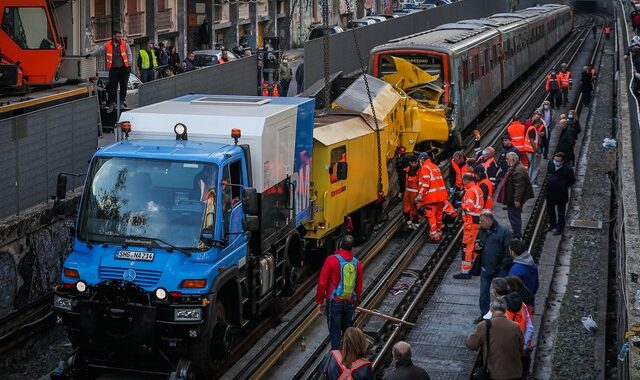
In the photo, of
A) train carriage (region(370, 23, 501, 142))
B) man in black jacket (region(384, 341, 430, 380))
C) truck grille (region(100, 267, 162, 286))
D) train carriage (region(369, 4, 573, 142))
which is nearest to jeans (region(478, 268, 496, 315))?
truck grille (region(100, 267, 162, 286))

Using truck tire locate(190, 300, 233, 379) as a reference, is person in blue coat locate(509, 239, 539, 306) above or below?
above

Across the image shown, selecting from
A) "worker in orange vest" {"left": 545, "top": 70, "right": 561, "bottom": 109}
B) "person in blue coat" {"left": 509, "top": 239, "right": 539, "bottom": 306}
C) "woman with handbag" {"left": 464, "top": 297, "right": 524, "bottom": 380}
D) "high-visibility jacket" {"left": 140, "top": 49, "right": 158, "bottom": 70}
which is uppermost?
"high-visibility jacket" {"left": 140, "top": 49, "right": 158, "bottom": 70}

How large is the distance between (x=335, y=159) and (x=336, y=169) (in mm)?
231

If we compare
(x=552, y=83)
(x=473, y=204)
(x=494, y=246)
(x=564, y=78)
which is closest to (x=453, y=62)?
(x=552, y=83)

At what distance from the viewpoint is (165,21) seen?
145ft

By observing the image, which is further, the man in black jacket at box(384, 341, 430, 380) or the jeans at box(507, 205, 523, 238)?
the jeans at box(507, 205, 523, 238)

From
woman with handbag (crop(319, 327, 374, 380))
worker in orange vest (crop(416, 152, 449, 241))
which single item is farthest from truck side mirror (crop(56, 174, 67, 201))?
worker in orange vest (crop(416, 152, 449, 241))

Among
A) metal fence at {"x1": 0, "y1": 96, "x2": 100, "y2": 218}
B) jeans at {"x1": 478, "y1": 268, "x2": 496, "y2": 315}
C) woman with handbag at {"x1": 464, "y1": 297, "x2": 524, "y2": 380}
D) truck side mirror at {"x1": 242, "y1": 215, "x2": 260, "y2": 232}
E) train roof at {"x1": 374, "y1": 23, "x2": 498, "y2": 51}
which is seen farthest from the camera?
train roof at {"x1": 374, "y1": 23, "x2": 498, "y2": 51}

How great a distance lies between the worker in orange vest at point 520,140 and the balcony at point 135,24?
21368 mm

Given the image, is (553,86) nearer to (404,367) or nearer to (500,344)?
(500,344)

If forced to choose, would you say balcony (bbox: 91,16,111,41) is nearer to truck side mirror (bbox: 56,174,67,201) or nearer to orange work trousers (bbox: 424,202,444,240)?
orange work trousers (bbox: 424,202,444,240)

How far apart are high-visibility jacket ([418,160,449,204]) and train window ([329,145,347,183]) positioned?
2.32 m

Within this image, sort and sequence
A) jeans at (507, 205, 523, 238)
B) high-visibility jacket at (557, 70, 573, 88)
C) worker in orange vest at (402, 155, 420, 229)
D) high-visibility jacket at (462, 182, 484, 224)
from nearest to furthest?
1. high-visibility jacket at (462, 182, 484, 224)
2. jeans at (507, 205, 523, 238)
3. worker in orange vest at (402, 155, 420, 229)
4. high-visibility jacket at (557, 70, 573, 88)

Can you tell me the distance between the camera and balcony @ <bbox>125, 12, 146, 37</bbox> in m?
40.6
